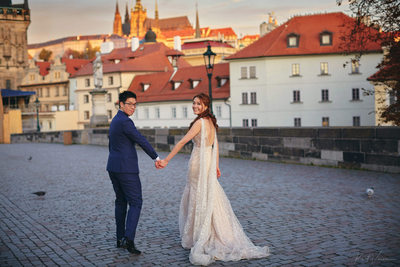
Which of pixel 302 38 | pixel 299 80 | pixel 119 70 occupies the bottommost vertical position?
pixel 299 80

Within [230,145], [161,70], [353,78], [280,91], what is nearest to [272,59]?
[280,91]

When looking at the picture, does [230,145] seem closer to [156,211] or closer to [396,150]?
[396,150]

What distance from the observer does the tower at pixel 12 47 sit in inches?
3967

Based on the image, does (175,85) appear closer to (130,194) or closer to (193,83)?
(193,83)

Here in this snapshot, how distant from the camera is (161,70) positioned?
7881 cm

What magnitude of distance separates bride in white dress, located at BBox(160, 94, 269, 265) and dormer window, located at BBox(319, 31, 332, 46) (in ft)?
175

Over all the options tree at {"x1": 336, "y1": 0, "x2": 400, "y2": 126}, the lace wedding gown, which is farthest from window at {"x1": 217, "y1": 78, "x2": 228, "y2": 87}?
the lace wedding gown

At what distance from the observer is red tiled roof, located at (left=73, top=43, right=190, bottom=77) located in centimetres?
7775

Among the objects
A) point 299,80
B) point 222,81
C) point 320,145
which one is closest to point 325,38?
point 299,80

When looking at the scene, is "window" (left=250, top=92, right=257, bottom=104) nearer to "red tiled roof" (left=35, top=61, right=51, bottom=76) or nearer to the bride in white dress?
"red tiled roof" (left=35, top=61, right=51, bottom=76)

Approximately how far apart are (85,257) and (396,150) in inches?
327

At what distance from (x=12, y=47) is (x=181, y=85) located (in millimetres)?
46868

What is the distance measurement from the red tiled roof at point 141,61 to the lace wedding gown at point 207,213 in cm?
7166

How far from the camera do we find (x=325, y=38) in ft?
188
